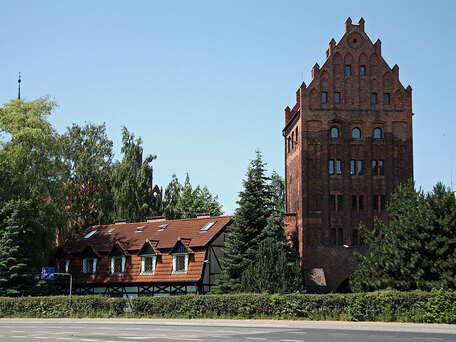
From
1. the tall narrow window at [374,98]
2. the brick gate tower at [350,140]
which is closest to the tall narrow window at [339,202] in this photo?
the brick gate tower at [350,140]

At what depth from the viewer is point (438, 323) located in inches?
1032

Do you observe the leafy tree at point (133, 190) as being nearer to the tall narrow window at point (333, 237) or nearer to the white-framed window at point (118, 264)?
the white-framed window at point (118, 264)

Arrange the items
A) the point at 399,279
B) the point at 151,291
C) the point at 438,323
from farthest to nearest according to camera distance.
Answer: the point at 151,291, the point at 399,279, the point at 438,323

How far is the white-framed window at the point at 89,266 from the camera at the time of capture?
49.9m

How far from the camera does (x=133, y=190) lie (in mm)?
61656

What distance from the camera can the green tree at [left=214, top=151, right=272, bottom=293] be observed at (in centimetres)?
4172

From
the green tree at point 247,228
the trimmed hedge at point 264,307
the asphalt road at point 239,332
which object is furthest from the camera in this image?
the green tree at point 247,228

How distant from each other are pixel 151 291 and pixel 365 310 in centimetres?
2179

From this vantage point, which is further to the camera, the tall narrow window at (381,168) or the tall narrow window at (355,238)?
the tall narrow window at (381,168)

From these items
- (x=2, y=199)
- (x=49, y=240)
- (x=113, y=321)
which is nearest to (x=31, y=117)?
(x=2, y=199)

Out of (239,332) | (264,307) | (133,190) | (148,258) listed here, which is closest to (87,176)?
(133,190)

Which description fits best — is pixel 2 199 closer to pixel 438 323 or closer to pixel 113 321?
pixel 113 321

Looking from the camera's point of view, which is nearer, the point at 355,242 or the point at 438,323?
the point at 438,323

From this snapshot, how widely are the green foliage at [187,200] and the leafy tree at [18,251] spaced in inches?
842
